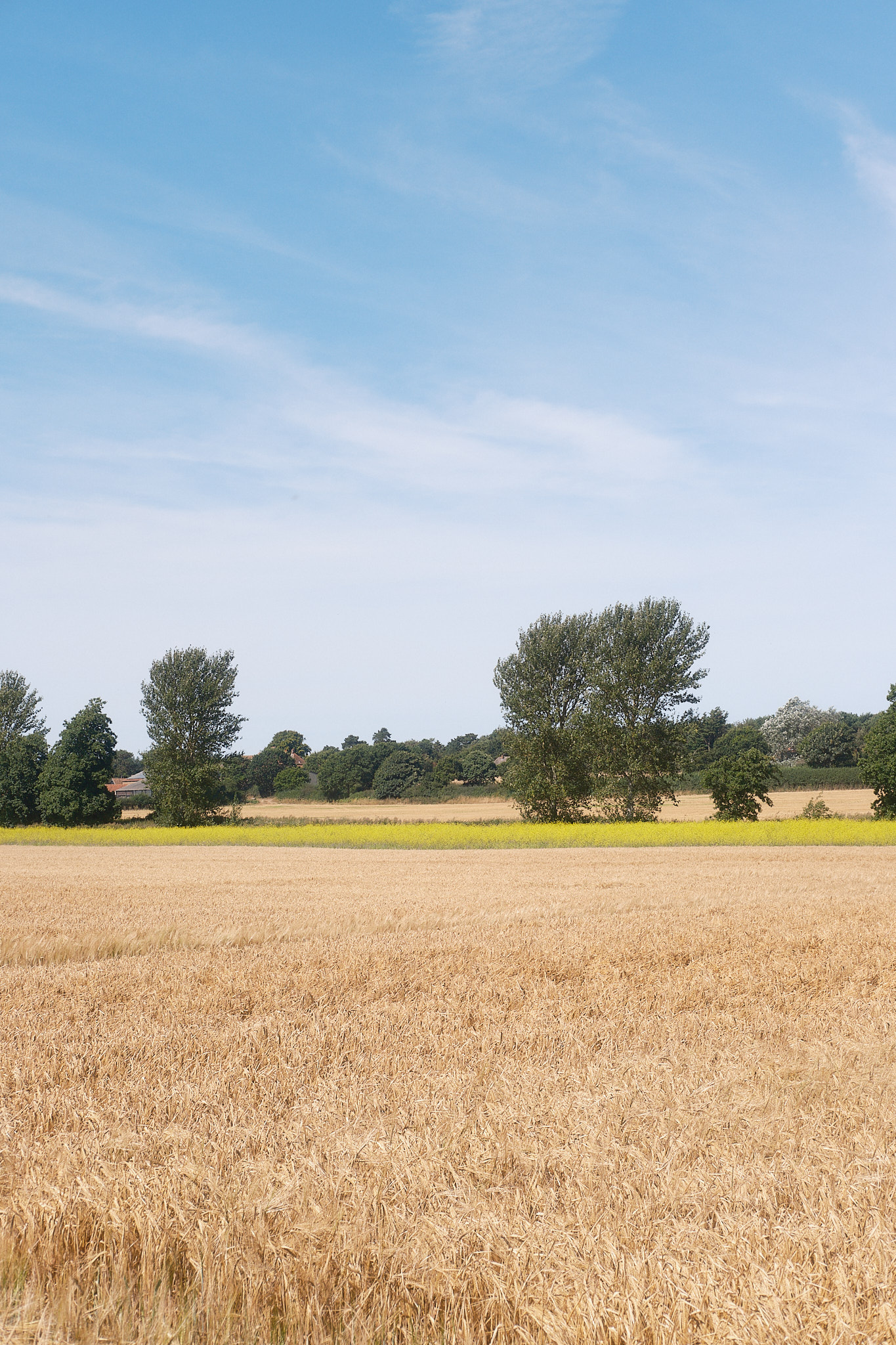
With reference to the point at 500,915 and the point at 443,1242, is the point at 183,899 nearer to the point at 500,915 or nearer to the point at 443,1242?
the point at 500,915

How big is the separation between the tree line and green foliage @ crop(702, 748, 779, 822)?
0.23 feet

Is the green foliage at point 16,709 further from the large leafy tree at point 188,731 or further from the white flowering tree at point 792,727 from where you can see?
the white flowering tree at point 792,727

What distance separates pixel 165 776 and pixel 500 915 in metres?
50.8

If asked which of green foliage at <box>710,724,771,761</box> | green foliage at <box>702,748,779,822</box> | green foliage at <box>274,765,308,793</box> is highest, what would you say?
green foliage at <box>710,724,771,761</box>

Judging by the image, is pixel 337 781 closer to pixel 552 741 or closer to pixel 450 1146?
pixel 552 741

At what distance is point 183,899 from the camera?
15578 millimetres

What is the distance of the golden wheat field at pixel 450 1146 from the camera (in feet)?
8.48

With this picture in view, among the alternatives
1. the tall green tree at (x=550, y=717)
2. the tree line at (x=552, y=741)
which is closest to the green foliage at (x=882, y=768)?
the tree line at (x=552, y=741)

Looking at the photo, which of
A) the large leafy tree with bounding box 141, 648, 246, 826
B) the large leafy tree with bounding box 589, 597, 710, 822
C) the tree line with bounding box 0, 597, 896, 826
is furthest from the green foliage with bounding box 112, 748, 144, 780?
the large leafy tree with bounding box 589, 597, 710, 822

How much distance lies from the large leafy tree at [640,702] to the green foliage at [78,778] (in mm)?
35337

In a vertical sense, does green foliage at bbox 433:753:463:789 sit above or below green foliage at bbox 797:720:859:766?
below

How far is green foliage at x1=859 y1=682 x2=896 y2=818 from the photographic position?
43.9 m

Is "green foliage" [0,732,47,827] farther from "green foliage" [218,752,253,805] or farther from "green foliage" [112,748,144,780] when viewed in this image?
"green foliage" [112,748,144,780]

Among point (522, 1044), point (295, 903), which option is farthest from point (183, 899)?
point (522, 1044)
